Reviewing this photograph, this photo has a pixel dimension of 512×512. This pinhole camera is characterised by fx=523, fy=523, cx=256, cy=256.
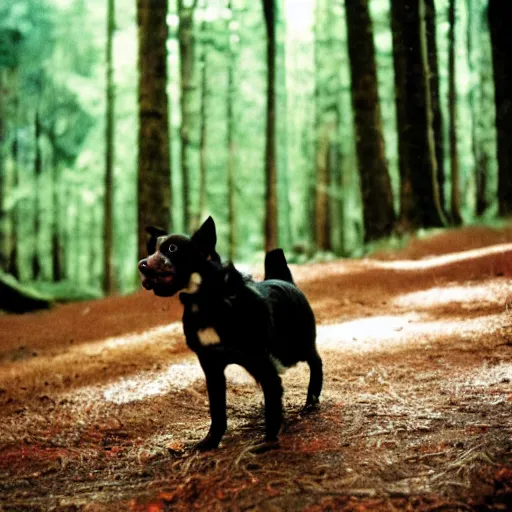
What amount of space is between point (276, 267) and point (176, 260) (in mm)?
1245

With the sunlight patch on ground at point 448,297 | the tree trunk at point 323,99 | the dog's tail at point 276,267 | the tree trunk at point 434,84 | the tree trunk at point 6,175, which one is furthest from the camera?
the tree trunk at point 6,175

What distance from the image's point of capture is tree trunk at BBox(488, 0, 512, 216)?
986 centimetres

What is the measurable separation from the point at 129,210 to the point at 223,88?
1017cm

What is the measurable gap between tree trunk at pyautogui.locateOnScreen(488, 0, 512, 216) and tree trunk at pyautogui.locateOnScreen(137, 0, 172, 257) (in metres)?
6.63

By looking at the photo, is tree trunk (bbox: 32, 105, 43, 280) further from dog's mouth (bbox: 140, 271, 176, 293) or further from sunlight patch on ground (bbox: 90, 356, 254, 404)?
dog's mouth (bbox: 140, 271, 176, 293)

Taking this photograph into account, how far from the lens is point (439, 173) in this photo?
47.1ft

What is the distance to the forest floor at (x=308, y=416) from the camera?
8.18 feet

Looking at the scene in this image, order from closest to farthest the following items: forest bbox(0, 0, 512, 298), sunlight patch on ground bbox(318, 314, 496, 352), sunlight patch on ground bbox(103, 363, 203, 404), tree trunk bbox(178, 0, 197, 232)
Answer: sunlight patch on ground bbox(103, 363, 203, 404) → sunlight patch on ground bbox(318, 314, 496, 352) → forest bbox(0, 0, 512, 298) → tree trunk bbox(178, 0, 197, 232)

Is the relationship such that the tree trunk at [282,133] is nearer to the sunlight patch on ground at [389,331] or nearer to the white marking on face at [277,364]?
the sunlight patch on ground at [389,331]

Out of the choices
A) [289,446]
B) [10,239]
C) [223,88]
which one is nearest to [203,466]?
[289,446]

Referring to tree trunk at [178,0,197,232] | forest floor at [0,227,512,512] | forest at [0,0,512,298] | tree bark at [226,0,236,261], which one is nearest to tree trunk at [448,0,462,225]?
forest at [0,0,512,298]

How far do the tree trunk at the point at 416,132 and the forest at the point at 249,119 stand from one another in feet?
0.11

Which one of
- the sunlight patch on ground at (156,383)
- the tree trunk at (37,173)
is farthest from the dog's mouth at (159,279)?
the tree trunk at (37,173)

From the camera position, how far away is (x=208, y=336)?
2885mm
